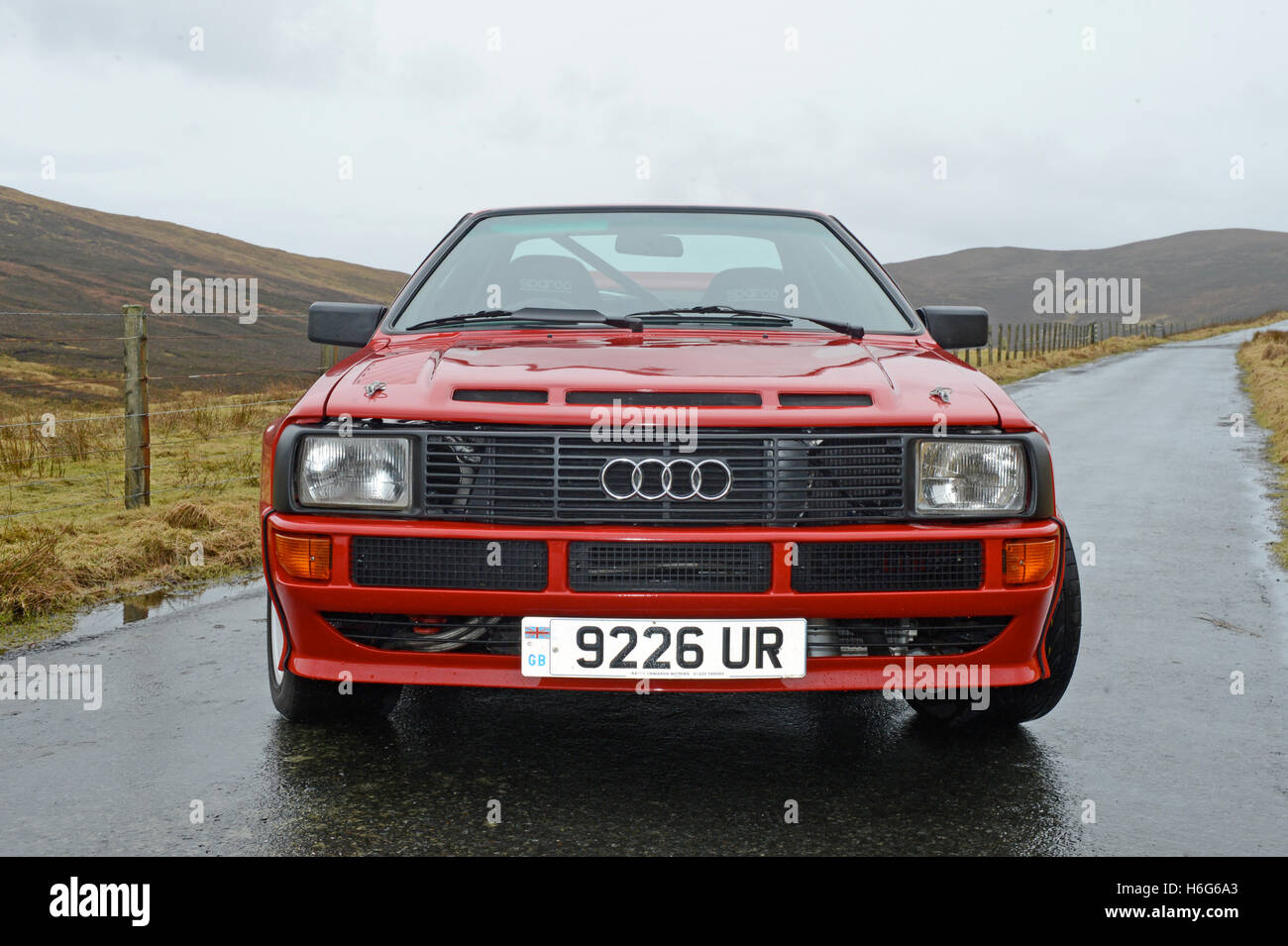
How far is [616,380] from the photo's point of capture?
10.1 feet

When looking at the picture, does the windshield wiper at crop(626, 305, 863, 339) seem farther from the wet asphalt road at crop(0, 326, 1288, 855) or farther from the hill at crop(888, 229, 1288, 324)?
the hill at crop(888, 229, 1288, 324)

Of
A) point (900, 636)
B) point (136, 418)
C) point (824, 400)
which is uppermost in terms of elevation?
point (824, 400)

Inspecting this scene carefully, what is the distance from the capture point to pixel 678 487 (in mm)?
2926

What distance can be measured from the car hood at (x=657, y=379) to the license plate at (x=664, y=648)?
0.50m

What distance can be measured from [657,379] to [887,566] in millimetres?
742

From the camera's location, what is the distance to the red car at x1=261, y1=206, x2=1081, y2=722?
2.92 meters

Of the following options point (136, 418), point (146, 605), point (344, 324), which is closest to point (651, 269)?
point (344, 324)

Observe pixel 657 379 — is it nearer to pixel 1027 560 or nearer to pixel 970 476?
pixel 970 476

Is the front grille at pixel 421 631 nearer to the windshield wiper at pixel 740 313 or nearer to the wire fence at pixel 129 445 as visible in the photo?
the windshield wiper at pixel 740 313

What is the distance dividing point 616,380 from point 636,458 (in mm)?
250

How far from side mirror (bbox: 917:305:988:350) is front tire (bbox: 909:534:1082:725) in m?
1.02

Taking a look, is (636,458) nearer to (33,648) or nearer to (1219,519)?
(33,648)

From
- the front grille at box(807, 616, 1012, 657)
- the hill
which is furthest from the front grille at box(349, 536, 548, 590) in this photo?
the hill
